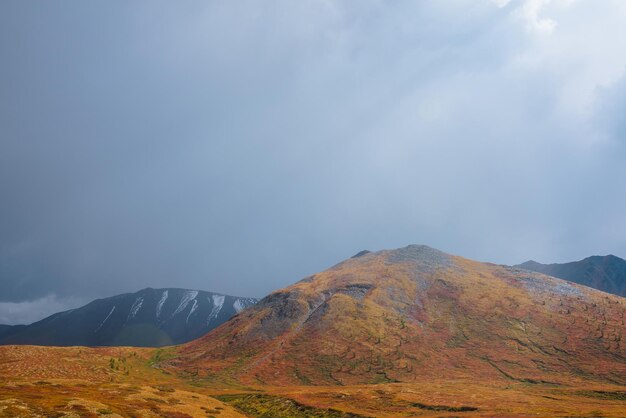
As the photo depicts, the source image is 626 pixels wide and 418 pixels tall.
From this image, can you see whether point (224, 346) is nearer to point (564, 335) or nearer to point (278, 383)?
point (278, 383)

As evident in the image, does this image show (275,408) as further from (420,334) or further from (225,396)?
(420,334)

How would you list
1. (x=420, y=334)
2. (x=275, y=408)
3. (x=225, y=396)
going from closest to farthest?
1. (x=275, y=408)
2. (x=225, y=396)
3. (x=420, y=334)

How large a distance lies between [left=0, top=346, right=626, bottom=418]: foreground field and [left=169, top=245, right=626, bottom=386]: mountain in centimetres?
1154

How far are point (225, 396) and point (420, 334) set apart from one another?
75880mm

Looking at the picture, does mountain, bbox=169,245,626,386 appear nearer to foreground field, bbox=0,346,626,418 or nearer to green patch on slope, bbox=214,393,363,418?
foreground field, bbox=0,346,626,418

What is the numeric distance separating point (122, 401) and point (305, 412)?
3311 cm

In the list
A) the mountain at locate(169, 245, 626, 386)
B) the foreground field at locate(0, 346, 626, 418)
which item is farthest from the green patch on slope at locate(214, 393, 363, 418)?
the mountain at locate(169, 245, 626, 386)

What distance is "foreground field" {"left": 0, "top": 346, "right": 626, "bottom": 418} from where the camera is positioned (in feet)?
153

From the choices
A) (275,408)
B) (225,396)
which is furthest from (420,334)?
(225,396)

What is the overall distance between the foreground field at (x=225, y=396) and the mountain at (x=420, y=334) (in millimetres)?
11541

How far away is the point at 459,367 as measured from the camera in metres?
110

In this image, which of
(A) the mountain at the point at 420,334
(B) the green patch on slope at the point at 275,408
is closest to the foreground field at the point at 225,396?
(B) the green patch on slope at the point at 275,408

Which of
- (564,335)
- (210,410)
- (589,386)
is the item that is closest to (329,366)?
(210,410)

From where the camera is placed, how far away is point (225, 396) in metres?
82.6
